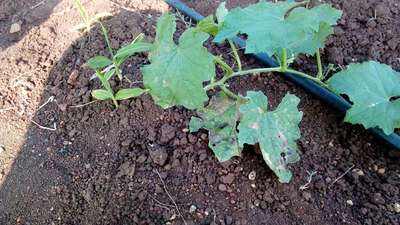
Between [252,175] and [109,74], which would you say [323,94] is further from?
[109,74]

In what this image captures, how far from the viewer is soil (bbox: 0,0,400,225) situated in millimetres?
1799

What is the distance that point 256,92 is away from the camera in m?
1.76

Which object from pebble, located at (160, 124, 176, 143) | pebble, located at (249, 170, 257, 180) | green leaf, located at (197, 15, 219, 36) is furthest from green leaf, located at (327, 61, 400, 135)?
pebble, located at (160, 124, 176, 143)

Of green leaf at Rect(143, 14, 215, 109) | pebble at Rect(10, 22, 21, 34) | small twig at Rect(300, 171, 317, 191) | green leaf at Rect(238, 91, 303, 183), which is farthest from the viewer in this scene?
pebble at Rect(10, 22, 21, 34)

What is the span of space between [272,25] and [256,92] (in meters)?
0.27

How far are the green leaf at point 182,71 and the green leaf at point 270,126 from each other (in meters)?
0.23

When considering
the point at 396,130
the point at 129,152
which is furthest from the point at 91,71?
the point at 396,130

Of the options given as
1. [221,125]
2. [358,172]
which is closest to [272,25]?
[221,125]

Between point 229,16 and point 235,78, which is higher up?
point 229,16

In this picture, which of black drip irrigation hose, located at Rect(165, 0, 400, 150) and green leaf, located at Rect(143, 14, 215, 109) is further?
black drip irrigation hose, located at Rect(165, 0, 400, 150)

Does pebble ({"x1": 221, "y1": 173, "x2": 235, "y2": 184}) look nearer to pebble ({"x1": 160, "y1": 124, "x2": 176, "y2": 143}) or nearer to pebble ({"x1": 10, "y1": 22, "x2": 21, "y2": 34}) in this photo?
pebble ({"x1": 160, "y1": 124, "x2": 176, "y2": 143})

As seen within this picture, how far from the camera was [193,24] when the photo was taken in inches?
101

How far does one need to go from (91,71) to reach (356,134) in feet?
4.40

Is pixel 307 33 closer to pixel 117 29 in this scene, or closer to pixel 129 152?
pixel 129 152
